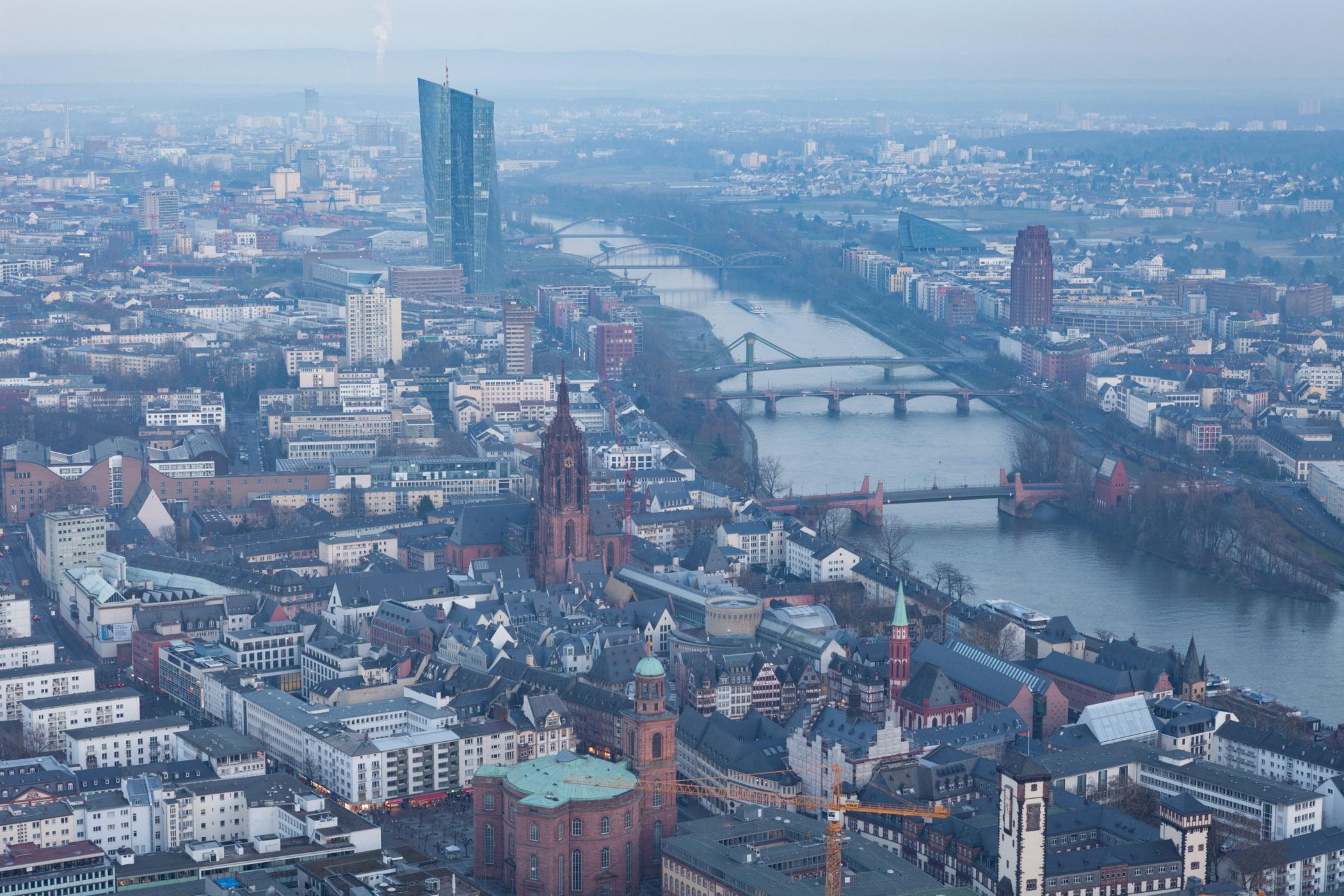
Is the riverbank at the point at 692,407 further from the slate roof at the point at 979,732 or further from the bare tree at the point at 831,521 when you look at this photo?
the slate roof at the point at 979,732

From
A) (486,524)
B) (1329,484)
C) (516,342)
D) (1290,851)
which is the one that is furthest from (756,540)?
(516,342)

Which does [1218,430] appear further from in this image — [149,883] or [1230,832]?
[149,883]

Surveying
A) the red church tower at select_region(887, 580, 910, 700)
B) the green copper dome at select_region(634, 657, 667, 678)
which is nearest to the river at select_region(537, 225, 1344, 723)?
the red church tower at select_region(887, 580, 910, 700)

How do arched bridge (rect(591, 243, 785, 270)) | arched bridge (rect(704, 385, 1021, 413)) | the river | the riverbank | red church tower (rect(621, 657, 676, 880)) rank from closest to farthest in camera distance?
1. red church tower (rect(621, 657, 676, 880))
2. the river
3. the riverbank
4. arched bridge (rect(704, 385, 1021, 413))
5. arched bridge (rect(591, 243, 785, 270))

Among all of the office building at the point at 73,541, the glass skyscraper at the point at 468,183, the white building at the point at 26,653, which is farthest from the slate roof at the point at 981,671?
the glass skyscraper at the point at 468,183

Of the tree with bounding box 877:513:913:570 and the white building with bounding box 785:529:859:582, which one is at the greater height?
the white building with bounding box 785:529:859:582

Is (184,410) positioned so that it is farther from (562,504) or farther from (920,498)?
(562,504)

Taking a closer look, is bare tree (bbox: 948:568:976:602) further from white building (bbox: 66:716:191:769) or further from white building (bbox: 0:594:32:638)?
white building (bbox: 0:594:32:638)
